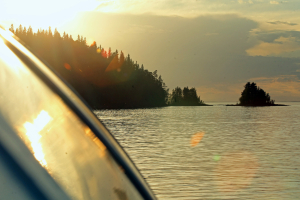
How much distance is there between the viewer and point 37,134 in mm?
546

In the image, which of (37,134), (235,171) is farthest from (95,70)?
(37,134)

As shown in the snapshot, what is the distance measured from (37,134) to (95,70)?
156766 mm

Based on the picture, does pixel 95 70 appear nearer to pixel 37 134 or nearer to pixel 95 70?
pixel 95 70

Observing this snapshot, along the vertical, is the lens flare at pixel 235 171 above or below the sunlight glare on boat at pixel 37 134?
below

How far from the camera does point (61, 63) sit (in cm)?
14825

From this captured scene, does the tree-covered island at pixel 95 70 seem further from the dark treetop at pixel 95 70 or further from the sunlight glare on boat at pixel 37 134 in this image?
the sunlight glare on boat at pixel 37 134

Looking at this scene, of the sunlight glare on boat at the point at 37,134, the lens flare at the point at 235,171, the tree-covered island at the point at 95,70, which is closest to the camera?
the sunlight glare on boat at the point at 37,134

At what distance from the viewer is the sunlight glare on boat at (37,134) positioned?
0.53 meters

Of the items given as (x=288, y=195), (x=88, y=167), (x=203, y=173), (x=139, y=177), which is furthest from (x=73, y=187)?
(x=203, y=173)

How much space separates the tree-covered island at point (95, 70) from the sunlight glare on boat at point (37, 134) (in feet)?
466

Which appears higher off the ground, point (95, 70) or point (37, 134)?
point (95, 70)

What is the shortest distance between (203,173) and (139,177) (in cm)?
1273

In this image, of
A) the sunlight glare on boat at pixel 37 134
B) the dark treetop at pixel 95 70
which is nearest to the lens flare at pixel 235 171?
the sunlight glare on boat at pixel 37 134

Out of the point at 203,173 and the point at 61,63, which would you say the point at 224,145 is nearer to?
the point at 203,173
